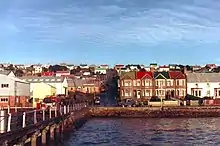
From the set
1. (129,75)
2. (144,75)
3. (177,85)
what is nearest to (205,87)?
(177,85)

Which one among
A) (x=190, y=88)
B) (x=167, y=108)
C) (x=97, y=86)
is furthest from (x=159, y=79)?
(x=97, y=86)

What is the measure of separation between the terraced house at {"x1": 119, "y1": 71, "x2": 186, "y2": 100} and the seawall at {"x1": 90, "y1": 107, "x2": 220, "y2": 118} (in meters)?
23.9

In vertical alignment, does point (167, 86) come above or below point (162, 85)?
below

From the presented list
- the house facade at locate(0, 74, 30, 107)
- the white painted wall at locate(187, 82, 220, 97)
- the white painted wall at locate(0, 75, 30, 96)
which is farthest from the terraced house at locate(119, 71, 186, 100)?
the white painted wall at locate(0, 75, 30, 96)

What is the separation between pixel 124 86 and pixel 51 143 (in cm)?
7410

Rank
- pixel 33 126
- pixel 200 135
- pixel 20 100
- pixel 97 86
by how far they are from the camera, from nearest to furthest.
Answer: pixel 33 126 → pixel 200 135 → pixel 20 100 → pixel 97 86

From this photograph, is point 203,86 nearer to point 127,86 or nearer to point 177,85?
point 177,85

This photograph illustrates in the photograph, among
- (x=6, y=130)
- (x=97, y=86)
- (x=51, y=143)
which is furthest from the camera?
(x=97, y=86)

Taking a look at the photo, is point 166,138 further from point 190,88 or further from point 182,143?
point 190,88

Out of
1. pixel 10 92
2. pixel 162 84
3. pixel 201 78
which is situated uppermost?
pixel 201 78

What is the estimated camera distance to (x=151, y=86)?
109062 millimetres

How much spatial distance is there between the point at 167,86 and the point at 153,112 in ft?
88.7

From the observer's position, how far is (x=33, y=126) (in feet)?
86.7

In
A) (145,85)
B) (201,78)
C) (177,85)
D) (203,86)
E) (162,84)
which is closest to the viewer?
(203,86)
